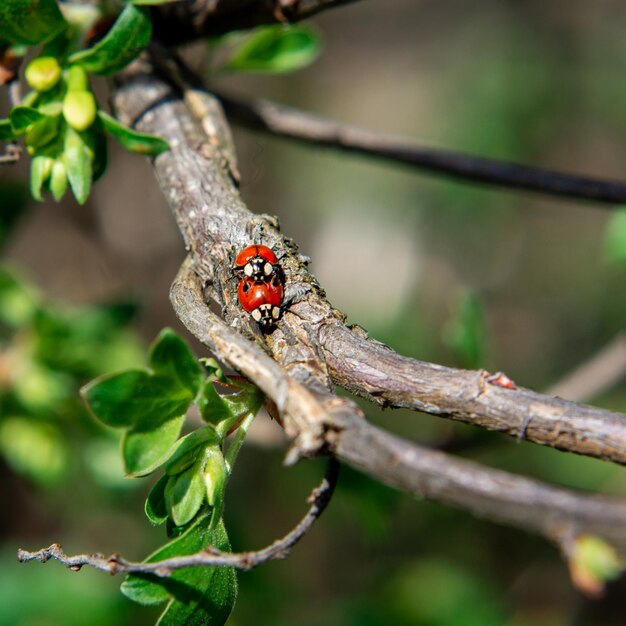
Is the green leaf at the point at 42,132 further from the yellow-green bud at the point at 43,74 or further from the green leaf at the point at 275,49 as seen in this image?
the green leaf at the point at 275,49

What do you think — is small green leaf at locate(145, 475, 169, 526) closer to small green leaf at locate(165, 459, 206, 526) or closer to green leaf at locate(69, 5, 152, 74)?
small green leaf at locate(165, 459, 206, 526)

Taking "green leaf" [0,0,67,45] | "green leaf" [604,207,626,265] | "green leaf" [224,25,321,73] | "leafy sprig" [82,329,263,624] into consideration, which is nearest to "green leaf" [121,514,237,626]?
"leafy sprig" [82,329,263,624]

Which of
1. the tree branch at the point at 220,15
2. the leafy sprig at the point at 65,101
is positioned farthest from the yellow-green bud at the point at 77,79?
the tree branch at the point at 220,15

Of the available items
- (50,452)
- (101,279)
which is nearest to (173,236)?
(101,279)

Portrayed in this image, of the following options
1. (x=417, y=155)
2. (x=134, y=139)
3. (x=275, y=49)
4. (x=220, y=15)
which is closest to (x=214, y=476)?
(x=134, y=139)

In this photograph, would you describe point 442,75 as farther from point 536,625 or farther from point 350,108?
point 536,625

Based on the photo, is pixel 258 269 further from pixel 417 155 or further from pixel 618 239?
pixel 618 239

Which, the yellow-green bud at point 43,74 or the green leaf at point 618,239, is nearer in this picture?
the yellow-green bud at point 43,74
